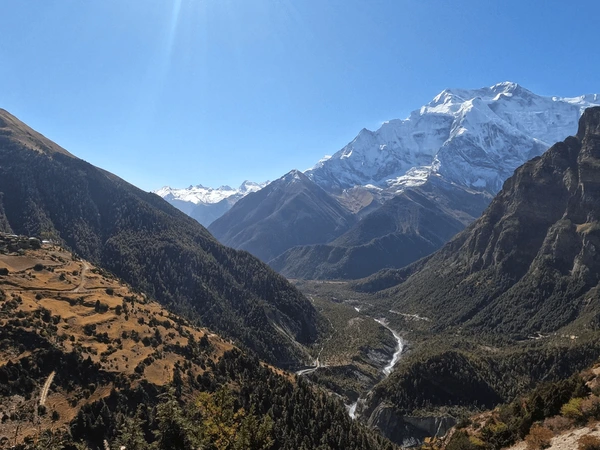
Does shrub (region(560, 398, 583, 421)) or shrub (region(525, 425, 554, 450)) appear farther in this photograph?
shrub (region(560, 398, 583, 421))

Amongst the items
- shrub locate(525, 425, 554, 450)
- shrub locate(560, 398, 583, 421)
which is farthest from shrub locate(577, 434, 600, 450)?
shrub locate(560, 398, 583, 421)

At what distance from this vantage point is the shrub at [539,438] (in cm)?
4150

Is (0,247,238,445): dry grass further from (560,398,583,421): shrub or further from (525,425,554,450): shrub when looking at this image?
(560,398,583,421): shrub

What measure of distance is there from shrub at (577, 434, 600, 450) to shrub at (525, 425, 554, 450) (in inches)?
204

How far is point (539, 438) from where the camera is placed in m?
42.5

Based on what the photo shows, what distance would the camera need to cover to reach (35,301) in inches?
4033

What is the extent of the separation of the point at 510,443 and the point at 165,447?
128 ft

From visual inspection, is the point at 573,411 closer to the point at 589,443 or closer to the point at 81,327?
the point at 589,443

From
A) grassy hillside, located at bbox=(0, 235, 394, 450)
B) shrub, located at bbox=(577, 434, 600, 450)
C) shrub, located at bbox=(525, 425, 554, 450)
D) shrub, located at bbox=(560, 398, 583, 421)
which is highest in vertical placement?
shrub, located at bbox=(560, 398, 583, 421)

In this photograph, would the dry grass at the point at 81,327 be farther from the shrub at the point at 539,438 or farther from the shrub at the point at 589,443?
the shrub at the point at 589,443

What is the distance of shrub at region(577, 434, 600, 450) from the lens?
35391mm

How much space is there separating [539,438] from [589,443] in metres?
7.37

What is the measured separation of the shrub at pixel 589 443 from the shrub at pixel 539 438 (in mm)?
5175

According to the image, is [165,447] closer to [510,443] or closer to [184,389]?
[510,443]
